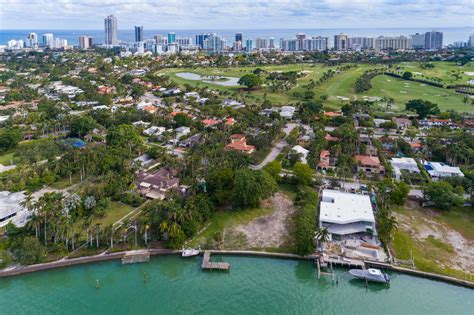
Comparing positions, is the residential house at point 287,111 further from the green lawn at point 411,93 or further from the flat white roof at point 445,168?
the flat white roof at point 445,168

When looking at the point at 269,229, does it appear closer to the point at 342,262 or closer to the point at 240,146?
the point at 342,262

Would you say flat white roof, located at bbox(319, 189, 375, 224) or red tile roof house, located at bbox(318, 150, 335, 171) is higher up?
red tile roof house, located at bbox(318, 150, 335, 171)

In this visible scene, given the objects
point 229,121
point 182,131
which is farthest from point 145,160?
point 229,121

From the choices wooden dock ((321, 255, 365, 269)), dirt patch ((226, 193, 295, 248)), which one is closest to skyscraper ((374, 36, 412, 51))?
dirt patch ((226, 193, 295, 248))

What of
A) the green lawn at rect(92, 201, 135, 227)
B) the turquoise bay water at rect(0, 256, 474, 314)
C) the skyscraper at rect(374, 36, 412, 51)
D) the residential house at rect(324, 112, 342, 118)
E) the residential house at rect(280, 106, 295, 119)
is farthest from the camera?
the skyscraper at rect(374, 36, 412, 51)

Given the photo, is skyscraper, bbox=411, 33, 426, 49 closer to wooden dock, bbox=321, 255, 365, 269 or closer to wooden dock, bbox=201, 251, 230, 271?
wooden dock, bbox=321, 255, 365, 269

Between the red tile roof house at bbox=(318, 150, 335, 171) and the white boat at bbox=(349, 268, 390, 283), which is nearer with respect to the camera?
the white boat at bbox=(349, 268, 390, 283)

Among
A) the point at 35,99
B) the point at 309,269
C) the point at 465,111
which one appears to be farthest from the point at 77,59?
the point at 309,269
